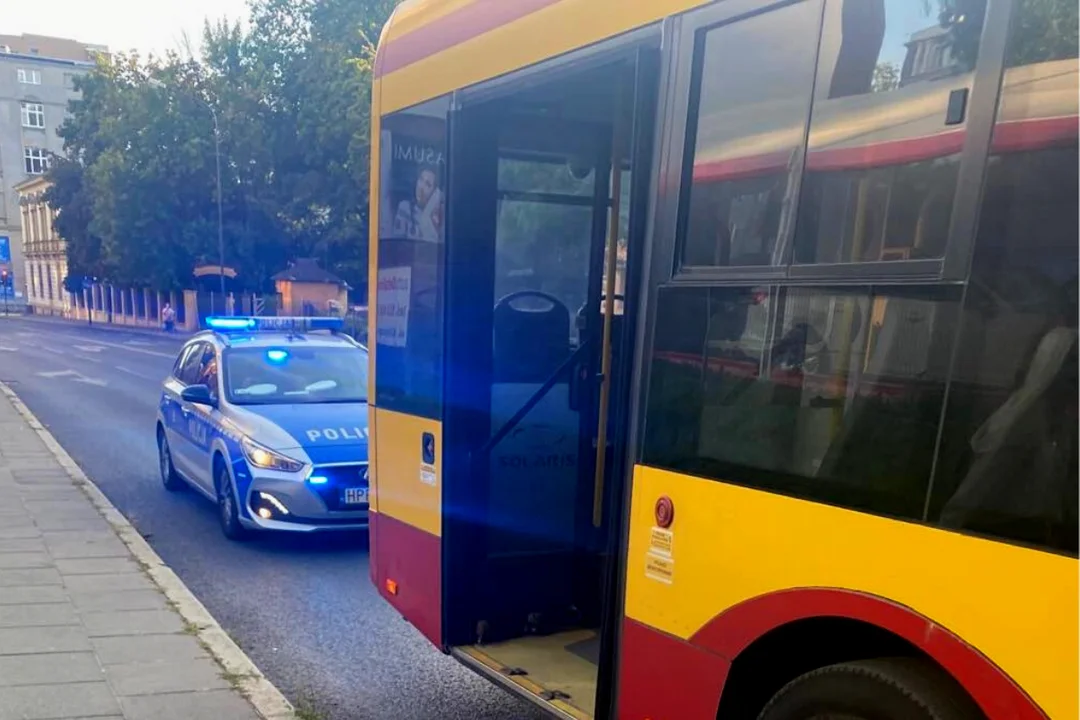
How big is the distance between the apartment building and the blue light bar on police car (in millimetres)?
88314

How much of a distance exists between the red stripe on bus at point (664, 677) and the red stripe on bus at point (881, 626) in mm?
66

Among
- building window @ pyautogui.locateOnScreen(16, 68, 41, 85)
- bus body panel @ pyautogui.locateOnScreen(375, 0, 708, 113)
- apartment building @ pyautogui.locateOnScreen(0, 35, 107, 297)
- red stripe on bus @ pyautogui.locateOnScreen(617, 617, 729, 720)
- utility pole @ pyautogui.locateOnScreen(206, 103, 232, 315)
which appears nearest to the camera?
red stripe on bus @ pyautogui.locateOnScreen(617, 617, 729, 720)

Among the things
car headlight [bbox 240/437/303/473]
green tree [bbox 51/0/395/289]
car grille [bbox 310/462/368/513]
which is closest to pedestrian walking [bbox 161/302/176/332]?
green tree [bbox 51/0/395/289]

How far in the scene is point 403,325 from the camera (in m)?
4.36

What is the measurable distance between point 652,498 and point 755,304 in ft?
2.27

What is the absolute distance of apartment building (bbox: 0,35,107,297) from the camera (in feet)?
281

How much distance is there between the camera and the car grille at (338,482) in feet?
23.1

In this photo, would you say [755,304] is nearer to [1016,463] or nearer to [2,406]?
[1016,463]

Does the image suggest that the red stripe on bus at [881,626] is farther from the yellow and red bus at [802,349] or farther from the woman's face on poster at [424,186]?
the woman's face on poster at [424,186]

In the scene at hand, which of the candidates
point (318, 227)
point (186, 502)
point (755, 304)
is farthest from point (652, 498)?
point (318, 227)

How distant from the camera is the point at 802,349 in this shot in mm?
2344

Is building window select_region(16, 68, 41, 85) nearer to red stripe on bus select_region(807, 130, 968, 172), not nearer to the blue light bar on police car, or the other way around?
the blue light bar on police car

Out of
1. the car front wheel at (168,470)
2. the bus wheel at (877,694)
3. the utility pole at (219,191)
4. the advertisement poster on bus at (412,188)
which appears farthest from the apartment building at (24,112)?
the bus wheel at (877,694)

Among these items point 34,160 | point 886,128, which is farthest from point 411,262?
point 34,160
